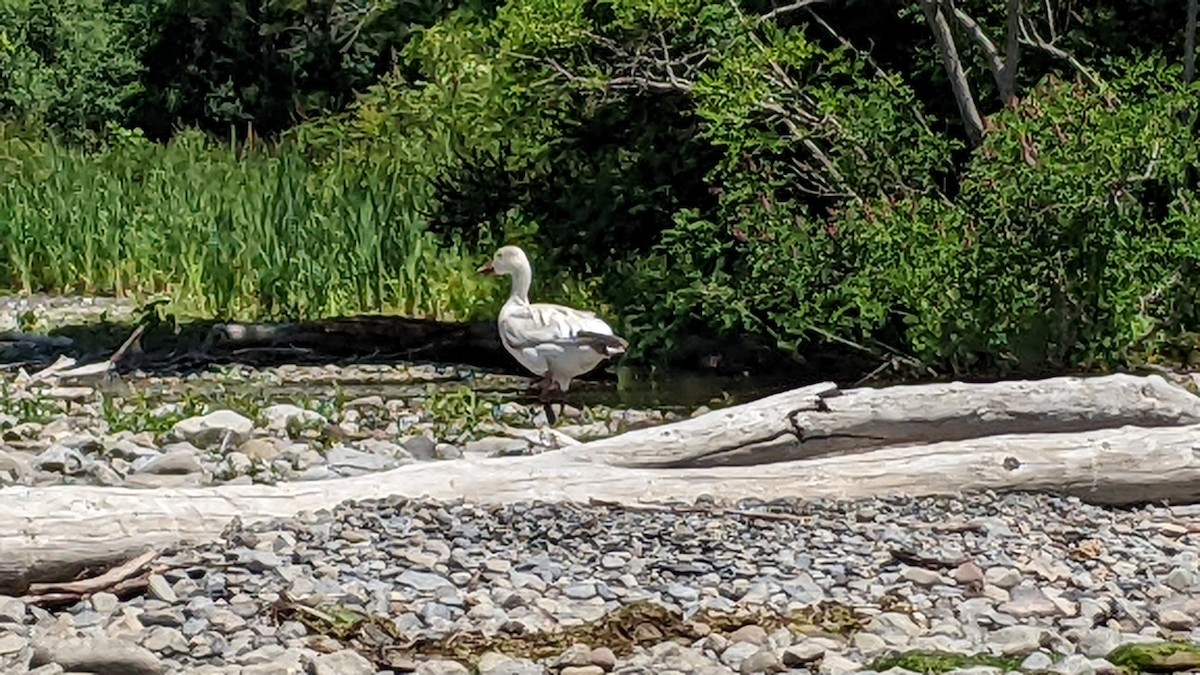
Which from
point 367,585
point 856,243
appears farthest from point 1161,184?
point 367,585

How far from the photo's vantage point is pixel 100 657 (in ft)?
18.1

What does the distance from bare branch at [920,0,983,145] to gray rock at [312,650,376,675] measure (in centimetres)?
681

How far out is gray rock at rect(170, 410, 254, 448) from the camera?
31.6ft

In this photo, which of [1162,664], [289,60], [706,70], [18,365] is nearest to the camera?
[1162,664]

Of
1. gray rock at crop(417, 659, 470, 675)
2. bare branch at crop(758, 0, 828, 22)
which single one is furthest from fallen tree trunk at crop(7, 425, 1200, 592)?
bare branch at crop(758, 0, 828, 22)

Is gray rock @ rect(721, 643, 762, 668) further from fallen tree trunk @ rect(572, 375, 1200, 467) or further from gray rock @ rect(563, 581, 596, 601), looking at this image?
fallen tree trunk @ rect(572, 375, 1200, 467)

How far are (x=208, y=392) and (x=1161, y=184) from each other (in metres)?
5.61

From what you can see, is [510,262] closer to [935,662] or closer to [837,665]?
[837,665]

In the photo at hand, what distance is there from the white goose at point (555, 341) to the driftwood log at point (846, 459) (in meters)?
2.01

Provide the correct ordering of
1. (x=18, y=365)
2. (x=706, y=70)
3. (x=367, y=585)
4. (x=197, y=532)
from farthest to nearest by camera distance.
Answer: (x=18, y=365) < (x=706, y=70) < (x=197, y=532) < (x=367, y=585)

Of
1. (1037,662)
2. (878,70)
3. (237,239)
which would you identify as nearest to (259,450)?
(878,70)

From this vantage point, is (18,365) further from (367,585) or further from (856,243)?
(367,585)

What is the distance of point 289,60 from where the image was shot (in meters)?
24.0

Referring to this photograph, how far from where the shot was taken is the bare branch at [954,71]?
11.4 metres
